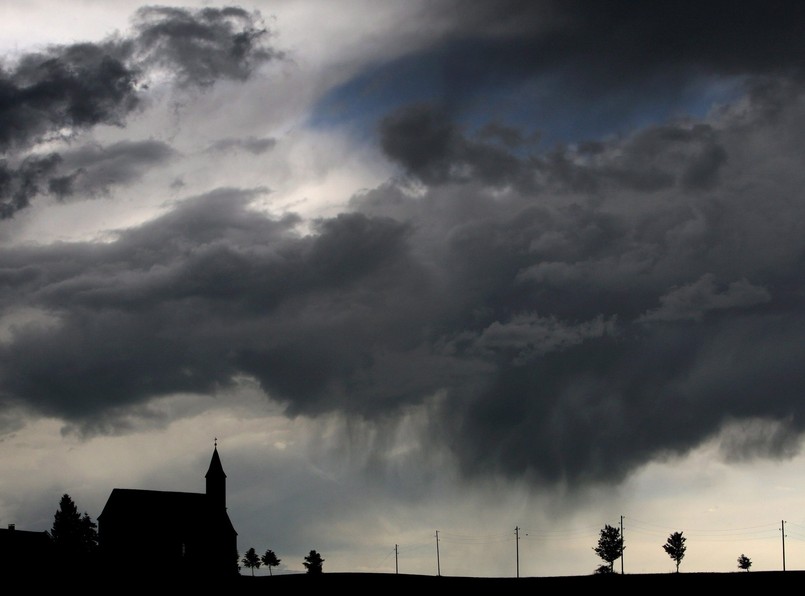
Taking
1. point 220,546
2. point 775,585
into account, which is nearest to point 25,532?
point 220,546

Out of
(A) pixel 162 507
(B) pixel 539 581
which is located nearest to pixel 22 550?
(A) pixel 162 507

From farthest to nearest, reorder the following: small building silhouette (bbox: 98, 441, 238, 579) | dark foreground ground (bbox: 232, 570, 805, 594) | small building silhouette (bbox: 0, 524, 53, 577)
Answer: small building silhouette (bbox: 98, 441, 238, 579)
small building silhouette (bbox: 0, 524, 53, 577)
dark foreground ground (bbox: 232, 570, 805, 594)

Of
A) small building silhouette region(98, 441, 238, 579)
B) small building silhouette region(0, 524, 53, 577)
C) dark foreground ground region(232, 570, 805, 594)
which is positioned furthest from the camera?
small building silhouette region(98, 441, 238, 579)

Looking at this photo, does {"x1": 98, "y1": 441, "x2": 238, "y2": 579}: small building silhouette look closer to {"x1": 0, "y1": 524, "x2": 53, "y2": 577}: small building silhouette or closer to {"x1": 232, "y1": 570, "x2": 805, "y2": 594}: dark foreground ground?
{"x1": 0, "y1": 524, "x2": 53, "y2": 577}: small building silhouette

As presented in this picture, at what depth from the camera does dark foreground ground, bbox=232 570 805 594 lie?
8269cm

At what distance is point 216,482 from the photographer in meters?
170

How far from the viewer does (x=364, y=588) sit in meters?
90.7

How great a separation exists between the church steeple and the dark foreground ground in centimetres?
7293

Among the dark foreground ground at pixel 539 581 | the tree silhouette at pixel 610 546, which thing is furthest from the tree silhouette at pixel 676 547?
the dark foreground ground at pixel 539 581

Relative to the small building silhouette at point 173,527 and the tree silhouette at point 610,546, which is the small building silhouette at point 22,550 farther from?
the tree silhouette at point 610,546

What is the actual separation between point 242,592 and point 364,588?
1054 centimetres

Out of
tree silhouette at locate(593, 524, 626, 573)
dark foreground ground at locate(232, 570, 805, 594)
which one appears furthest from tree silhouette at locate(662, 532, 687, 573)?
dark foreground ground at locate(232, 570, 805, 594)

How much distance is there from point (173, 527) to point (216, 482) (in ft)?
32.8

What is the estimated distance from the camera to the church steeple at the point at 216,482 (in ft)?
554
